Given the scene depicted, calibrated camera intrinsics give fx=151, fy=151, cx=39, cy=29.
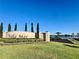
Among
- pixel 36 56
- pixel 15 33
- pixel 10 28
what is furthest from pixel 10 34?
pixel 36 56

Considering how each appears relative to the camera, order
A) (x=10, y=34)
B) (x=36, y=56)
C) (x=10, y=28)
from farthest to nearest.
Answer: (x=10, y=28) < (x=10, y=34) < (x=36, y=56)

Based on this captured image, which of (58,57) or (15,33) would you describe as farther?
(15,33)

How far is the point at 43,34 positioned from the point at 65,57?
29.3 metres

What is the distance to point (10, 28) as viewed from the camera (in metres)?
53.5

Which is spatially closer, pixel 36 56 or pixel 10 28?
pixel 36 56

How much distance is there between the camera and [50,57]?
18000mm

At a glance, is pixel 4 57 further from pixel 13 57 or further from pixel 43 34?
pixel 43 34

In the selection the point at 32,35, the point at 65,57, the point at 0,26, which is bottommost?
the point at 65,57

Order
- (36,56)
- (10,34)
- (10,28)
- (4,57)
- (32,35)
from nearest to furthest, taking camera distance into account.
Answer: (4,57), (36,56), (10,34), (32,35), (10,28)

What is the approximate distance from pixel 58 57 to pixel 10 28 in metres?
37.5

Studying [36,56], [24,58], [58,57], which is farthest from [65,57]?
[24,58]

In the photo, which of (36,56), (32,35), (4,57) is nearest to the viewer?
(4,57)

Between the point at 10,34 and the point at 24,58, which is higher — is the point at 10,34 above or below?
above

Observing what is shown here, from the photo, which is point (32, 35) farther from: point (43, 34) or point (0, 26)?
point (0, 26)
